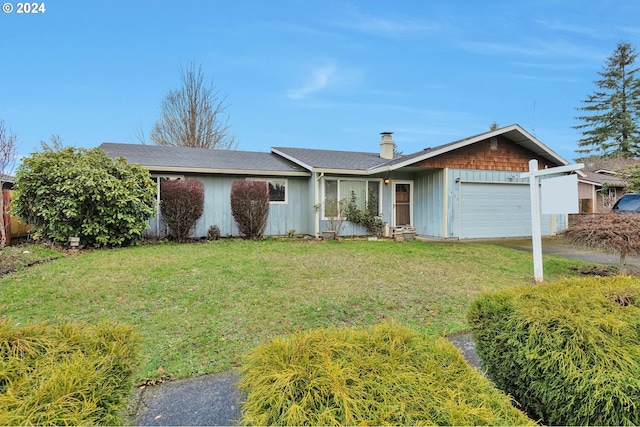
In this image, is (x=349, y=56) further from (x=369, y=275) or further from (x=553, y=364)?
(x=553, y=364)

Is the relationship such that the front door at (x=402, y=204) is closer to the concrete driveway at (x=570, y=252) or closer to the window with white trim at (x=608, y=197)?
the concrete driveway at (x=570, y=252)

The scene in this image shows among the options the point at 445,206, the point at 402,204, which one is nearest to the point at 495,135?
the point at 445,206

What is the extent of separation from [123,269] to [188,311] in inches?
119

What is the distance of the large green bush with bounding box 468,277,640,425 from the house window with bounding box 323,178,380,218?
9846mm

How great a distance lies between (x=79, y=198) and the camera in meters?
8.91

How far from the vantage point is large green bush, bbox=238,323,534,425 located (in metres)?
1.22

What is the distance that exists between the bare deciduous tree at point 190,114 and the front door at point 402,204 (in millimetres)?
14657

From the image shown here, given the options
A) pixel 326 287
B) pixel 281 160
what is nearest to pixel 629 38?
pixel 281 160

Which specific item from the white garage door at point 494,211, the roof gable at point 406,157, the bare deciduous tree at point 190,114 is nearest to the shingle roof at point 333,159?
the roof gable at point 406,157

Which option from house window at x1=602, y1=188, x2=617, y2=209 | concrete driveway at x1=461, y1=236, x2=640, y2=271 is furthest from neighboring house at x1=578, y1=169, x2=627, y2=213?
concrete driveway at x1=461, y1=236, x2=640, y2=271

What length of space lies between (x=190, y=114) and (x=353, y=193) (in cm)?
1547

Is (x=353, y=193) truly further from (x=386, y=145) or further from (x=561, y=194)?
(x=561, y=194)

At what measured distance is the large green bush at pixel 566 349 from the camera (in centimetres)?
167

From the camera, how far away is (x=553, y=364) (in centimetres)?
189
